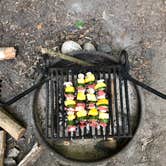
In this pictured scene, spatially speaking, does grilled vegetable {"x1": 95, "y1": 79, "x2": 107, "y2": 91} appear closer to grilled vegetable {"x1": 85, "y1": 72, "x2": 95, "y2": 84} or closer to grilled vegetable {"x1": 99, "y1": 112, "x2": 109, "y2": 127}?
grilled vegetable {"x1": 85, "y1": 72, "x2": 95, "y2": 84}

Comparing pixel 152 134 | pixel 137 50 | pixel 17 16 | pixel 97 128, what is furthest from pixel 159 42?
pixel 17 16

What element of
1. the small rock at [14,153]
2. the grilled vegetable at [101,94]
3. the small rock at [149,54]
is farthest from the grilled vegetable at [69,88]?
the small rock at [149,54]

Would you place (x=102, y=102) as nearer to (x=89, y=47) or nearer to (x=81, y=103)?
(x=81, y=103)

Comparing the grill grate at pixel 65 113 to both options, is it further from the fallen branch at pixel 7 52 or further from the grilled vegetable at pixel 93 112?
the fallen branch at pixel 7 52

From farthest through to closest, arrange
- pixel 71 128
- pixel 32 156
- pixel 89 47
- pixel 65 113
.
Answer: pixel 89 47, pixel 32 156, pixel 65 113, pixel 71 128

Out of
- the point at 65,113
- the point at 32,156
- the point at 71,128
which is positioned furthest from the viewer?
the point at 32,156

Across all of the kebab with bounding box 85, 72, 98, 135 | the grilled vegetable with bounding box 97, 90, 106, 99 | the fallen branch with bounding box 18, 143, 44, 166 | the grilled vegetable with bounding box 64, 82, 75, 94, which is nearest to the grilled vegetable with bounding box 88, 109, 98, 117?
the kebab with bounding box 85, 72, 98, 135

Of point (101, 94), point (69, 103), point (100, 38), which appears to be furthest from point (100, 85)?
point (100, 38)
